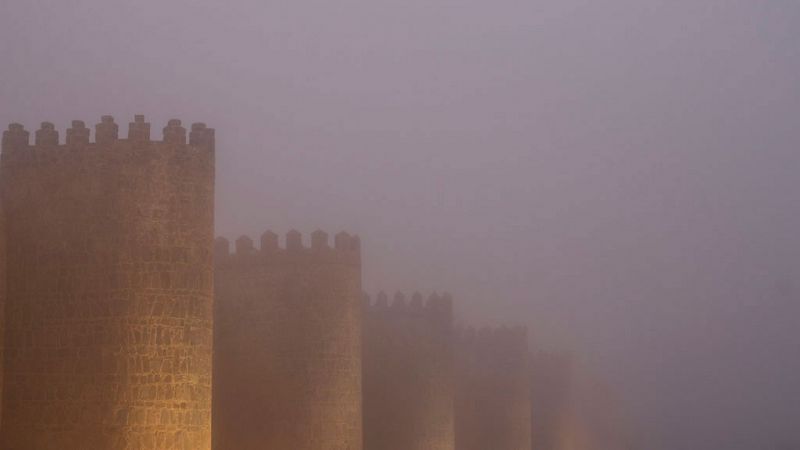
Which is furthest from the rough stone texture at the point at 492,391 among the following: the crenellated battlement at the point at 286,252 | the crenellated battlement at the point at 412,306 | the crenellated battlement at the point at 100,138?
the crenellated battlement at the point at 100,138

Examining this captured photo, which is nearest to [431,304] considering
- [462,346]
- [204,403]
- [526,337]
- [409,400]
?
[409,400]

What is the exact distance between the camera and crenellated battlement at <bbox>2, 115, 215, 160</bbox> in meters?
19.2

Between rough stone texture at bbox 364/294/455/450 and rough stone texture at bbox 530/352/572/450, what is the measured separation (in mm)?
14586

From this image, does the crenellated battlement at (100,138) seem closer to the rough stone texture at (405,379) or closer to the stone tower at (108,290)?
the stone tower at (108,290)

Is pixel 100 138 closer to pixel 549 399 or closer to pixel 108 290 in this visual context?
pixel 108 290

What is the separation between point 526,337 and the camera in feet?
140

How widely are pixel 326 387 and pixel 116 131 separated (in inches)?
344

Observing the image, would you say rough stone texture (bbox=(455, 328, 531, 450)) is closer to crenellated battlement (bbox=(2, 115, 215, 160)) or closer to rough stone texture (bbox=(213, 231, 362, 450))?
rough stone texture (bbox=(213, 231, 362, 450))

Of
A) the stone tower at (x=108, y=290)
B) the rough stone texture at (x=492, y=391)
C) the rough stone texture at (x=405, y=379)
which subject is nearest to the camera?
the stone tower at (x=108, y=290)

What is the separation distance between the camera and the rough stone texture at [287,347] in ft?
85.8

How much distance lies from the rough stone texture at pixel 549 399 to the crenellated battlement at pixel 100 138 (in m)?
30.0

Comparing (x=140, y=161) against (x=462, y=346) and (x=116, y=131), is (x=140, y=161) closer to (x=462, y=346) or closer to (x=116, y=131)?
(x=116, y=131)

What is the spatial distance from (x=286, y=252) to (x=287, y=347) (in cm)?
202

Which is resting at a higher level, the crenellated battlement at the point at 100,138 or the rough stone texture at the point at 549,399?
the crenellated battlement at the point at 100,138
